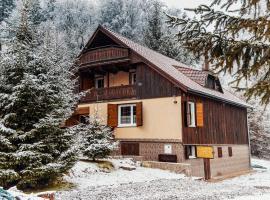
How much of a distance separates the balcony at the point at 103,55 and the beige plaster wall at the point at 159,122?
11.3ft

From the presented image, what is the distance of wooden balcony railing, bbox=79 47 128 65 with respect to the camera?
1027 inches

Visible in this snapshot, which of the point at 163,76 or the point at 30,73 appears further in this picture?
the point at 163,76

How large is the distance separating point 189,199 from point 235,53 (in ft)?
22.5

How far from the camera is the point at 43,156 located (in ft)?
43.4

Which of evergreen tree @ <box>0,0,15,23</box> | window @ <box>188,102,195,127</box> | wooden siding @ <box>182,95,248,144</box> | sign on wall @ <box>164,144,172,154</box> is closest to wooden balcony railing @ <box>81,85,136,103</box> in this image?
window @ <box>188,102,195,127</box>

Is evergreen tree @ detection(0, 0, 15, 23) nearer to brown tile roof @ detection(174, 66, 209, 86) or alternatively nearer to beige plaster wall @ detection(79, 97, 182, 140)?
brown tile roof @ detection(174, 66, 209, 86)

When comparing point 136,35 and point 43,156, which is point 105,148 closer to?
point 43,156

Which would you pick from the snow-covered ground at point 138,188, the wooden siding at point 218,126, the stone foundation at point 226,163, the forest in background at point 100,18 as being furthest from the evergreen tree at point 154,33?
the snow-covered ground at point 138,188

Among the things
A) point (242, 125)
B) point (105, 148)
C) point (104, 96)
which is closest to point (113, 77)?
point (104, 96)

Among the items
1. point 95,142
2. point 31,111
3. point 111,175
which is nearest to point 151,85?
point 95,142

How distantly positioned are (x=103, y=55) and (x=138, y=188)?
46.2 ft

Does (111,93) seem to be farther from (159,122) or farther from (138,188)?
(138,188)

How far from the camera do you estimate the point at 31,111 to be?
13.8 metres

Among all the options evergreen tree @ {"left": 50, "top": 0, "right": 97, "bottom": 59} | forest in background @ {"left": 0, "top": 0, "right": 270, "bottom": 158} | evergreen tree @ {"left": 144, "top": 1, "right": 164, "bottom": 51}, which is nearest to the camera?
evergreen tree @ {"left": 144, "top": 1, "right": 164, "bottom": 51}
